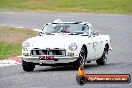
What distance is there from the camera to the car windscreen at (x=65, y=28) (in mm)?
18578

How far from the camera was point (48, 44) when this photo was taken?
1695cm

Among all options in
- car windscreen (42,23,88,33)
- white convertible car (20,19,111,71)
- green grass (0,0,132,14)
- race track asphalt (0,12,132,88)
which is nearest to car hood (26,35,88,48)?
white convertible car (20,19,111,71)

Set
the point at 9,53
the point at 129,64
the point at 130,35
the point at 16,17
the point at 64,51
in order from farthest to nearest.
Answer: the point at 16,17
the point at 130,35
the point at 9,53
the point at 129,64
the point at 64,51

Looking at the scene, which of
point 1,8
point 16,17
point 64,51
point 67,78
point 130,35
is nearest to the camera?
point 67,78

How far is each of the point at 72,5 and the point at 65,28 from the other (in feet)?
157

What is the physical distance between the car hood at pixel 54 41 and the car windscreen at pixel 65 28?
0.78m

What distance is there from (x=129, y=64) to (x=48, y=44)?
294 cm

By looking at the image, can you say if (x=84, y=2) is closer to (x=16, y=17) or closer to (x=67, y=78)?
(x=16, y=17)

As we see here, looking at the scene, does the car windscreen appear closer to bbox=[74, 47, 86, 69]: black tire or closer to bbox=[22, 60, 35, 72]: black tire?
bbox=[74, 47, 86, 69]: black tire

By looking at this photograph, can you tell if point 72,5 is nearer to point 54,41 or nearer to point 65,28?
point 65,28

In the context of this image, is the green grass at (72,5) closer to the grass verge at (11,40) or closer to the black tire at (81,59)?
the grass verge at (11,40)

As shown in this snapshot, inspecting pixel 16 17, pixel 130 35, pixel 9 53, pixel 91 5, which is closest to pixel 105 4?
pixel 91 5

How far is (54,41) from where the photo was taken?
56.2ft

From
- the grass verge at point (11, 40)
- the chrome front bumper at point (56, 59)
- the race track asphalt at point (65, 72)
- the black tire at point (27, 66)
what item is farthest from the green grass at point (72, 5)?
the chrome front bumper at point (56, 59)
